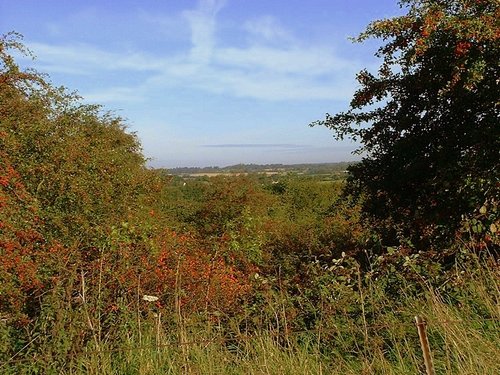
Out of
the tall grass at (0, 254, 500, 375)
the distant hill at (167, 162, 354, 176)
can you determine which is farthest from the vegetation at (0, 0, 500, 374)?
the distant hill at (167, 162, 354, 176)

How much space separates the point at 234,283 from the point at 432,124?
19.0ft

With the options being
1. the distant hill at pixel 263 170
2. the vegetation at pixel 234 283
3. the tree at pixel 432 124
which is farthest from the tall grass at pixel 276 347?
the distant hill at pixel 263 170

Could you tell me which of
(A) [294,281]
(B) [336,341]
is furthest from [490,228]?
(B) [336,341]

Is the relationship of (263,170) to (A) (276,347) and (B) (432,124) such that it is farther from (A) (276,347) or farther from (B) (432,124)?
(A) (276,347)

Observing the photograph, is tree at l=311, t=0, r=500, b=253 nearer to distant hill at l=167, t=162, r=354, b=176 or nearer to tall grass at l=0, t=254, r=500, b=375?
distant hill at l=167, t=162, r=354, b=176

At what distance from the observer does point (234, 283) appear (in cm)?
1105

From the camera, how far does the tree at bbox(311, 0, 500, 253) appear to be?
6.13 metres

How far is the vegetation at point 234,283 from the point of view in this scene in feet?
10.4

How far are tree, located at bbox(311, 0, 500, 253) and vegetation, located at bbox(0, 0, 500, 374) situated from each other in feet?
0.13

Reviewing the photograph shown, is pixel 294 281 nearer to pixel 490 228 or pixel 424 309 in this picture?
pixel 424 309

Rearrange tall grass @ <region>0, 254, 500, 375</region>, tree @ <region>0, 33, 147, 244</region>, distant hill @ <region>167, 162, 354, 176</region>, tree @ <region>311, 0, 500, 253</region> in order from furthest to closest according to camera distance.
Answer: distant hill @ <region>167, 162, 354, 176</region> → tree @ <region>0, 33, 147, 244</region> → tree @ <region>311, 0, 500, 253</region> → tall grass @ <region>0, 254, 500, 375</region>

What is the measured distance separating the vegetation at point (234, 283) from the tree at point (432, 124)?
4 centimetres

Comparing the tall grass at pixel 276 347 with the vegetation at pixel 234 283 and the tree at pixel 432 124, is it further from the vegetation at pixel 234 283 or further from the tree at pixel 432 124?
the tree at pixel 432 124

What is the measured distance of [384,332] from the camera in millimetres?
3619
